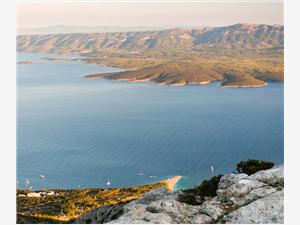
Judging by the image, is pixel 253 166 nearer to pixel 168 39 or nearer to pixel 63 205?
pixel 63 205

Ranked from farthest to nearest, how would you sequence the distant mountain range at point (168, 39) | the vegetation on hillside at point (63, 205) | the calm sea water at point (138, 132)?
the distant mountain range at point (168, 39) → the calm sea water at point (138, 132) → the vegetation on hillside at point (63, 205)

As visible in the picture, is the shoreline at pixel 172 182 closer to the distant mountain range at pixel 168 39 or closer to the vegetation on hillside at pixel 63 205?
the vegetation on hillside at pixel 63 205

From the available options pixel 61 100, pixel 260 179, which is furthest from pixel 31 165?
pixel 61 100

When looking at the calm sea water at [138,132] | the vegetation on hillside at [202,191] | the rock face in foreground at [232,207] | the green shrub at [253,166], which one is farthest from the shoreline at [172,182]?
the rock face in foreground at [232,207]

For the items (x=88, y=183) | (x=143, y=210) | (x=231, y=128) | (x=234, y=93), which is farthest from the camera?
(x=234, y=93)

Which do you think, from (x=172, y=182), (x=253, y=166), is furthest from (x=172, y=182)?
(x=253, y=166)

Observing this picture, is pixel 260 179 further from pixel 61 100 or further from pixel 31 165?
pixel 61 100
